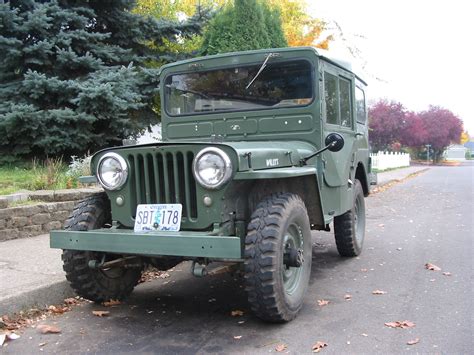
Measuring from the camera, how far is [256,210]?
3801mm

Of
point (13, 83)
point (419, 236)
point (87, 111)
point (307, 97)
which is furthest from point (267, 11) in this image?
point (307, 97)

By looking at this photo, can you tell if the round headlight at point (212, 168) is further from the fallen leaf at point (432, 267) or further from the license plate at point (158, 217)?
the fallen leaf at point (432, 267)

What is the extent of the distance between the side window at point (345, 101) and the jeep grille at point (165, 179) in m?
2.45

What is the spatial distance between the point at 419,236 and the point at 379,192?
8.57 m

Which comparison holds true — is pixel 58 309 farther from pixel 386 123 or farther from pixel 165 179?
pixel 386 123

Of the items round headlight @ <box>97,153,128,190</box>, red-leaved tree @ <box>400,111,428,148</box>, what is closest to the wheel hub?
round headlight @ <box>97,153,128,190</box>

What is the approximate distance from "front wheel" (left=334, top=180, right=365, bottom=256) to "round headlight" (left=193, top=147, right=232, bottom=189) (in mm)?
2747

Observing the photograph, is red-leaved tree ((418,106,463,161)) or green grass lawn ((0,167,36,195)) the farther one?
red-leaved tree ((418,106,463,161))

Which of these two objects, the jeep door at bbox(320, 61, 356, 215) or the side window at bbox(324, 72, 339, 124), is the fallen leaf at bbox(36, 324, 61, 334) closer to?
the jeep door at bbox(320, 61, 356, 215)

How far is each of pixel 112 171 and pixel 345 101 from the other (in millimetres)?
2976

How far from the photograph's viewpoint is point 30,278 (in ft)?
15.7

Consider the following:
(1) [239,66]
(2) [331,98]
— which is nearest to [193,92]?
(1) [239,66]

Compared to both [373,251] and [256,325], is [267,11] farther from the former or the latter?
[256,325]

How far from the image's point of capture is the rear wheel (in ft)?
13.8
